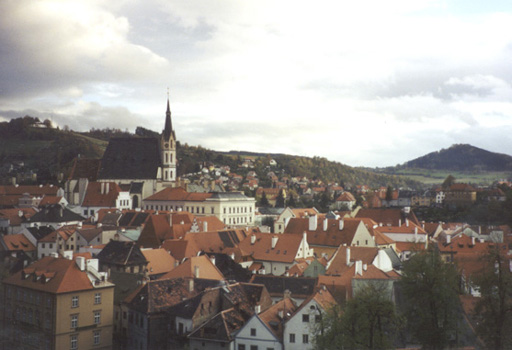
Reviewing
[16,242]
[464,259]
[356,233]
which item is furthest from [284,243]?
[16,242]

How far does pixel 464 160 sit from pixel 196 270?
11403 centimetres

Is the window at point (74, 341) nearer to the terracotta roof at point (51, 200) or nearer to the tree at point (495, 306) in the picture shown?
the tree at point (495, 306)

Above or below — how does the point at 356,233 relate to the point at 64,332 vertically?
above

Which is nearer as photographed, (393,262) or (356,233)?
(393,262)

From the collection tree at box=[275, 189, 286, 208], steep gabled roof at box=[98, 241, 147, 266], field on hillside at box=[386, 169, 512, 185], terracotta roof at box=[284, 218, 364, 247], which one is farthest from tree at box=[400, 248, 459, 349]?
field on hillside at box=[386, 169, 512, 185]

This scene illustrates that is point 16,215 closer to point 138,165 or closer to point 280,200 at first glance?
point 138,165

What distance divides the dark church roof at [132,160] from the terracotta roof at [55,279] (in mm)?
51941

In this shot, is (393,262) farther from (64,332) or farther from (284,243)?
(64,332)

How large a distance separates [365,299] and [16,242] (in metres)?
29.5

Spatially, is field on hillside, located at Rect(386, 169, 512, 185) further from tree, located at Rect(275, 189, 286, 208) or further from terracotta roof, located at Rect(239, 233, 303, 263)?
terracotta roof, located at Rect(239, 233, 303, 263)

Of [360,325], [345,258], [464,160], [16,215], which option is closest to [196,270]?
[345,258]

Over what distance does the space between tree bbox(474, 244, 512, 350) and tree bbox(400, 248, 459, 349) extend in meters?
1.33

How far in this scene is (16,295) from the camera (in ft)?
72.3

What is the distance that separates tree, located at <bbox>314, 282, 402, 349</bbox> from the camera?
1848 cm
